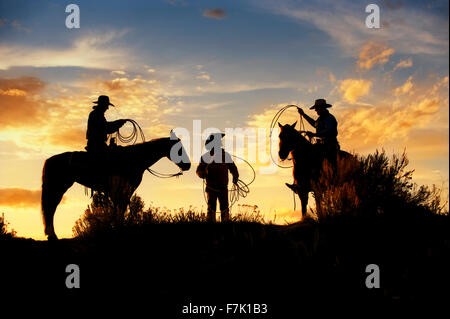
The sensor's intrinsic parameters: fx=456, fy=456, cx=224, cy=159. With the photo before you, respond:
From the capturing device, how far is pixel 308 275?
6.70 metres

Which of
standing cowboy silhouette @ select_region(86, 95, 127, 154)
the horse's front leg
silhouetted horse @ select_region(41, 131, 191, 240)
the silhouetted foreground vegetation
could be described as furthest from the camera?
silhouetted horse @ select_region(41, 131, 191, 240)

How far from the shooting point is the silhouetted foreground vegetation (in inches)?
248

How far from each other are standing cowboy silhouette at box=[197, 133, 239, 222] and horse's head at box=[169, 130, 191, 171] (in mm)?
720

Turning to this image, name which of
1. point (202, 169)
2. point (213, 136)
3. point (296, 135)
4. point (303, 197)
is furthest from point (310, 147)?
point (202, 169)

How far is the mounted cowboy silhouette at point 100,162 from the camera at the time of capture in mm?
13336

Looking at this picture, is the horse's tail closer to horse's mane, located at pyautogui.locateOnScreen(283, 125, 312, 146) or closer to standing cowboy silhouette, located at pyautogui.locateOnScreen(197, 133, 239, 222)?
standing cowboy silhouette, located at pyautogui.locateOnScreen(197, 133, 239, 222)

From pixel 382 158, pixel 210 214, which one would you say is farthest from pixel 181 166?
pixel 382 158

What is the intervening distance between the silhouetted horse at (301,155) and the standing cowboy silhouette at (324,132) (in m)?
0.15

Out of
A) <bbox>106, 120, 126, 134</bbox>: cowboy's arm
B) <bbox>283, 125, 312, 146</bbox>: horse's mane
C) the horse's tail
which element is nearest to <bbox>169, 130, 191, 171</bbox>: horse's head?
<bbox>106, 120, 126, 134</bbox>: cowboy's arm

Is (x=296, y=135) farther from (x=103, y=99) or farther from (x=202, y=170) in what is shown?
(x=103, y=99)

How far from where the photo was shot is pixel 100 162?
1350 cm

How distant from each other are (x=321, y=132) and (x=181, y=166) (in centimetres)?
421

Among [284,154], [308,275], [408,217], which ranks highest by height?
[284,154]
